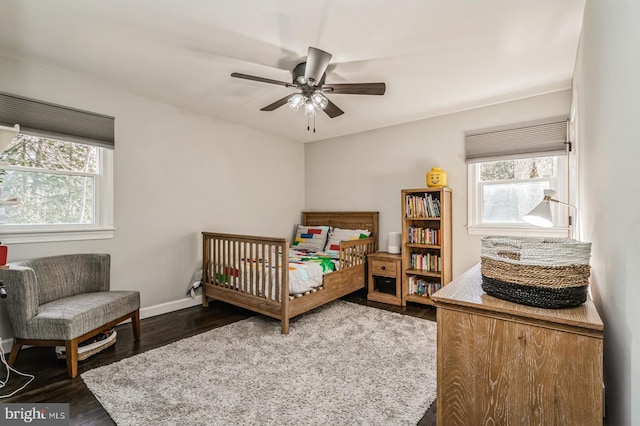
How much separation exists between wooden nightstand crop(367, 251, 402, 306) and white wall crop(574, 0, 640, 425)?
228 centimetres

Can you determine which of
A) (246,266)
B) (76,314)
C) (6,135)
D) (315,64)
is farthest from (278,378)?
(6,135)

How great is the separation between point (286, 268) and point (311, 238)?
177 centimetres

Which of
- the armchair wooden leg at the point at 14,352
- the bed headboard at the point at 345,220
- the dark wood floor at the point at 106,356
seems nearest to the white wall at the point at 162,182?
the dark wood floor at the point at 106,356

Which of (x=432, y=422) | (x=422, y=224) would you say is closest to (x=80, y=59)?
(x=432, y=422)

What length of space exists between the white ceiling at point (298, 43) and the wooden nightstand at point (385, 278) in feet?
6.15

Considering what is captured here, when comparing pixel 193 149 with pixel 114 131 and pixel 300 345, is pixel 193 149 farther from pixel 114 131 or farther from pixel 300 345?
pixel 300 345

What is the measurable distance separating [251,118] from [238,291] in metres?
2.12

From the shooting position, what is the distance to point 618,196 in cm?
100

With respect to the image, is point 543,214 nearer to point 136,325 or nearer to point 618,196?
point 618,196

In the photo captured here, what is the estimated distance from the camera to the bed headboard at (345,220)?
4.28 m

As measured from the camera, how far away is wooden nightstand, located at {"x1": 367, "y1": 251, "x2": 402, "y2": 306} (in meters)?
3.66

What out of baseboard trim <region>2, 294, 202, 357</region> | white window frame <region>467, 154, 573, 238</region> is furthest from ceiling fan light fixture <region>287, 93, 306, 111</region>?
baseboard trim <region>2, 294, 202, 357</region>

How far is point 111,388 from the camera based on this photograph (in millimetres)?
1909

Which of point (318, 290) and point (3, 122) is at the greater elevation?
point (3, 122)
